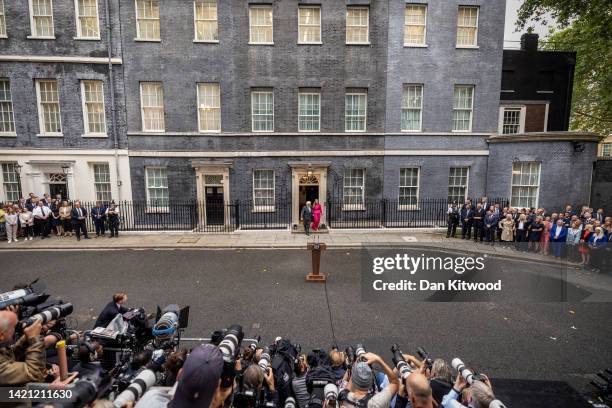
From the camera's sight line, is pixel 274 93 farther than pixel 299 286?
Yes

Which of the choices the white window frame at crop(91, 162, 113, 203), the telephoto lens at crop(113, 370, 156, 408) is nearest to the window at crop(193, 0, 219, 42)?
the white window frame at crop(91, 162, 113, 203)

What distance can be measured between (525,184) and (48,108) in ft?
84.1

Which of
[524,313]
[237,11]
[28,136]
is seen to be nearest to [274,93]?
[237,11]

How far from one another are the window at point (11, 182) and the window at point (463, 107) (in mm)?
24345

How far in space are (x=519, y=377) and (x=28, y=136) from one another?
22.7 metres

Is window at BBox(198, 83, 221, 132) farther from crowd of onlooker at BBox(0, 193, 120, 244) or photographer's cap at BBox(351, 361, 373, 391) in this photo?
photographer's cap at BBox(351, 361, 373, 391)

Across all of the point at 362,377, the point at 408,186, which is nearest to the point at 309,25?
the point at 408,186

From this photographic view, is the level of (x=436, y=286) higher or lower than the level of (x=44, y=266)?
higher

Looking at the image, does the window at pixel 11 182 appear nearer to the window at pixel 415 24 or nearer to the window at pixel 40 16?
the window at pixel 40 16

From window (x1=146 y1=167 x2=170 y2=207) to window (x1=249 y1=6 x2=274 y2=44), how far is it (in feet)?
28.3

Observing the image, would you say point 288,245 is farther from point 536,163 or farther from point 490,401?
point 536,163

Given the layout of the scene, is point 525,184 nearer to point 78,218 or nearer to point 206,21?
point 206,21

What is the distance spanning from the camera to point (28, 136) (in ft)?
56.0

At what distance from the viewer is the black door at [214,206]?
17.9 m
